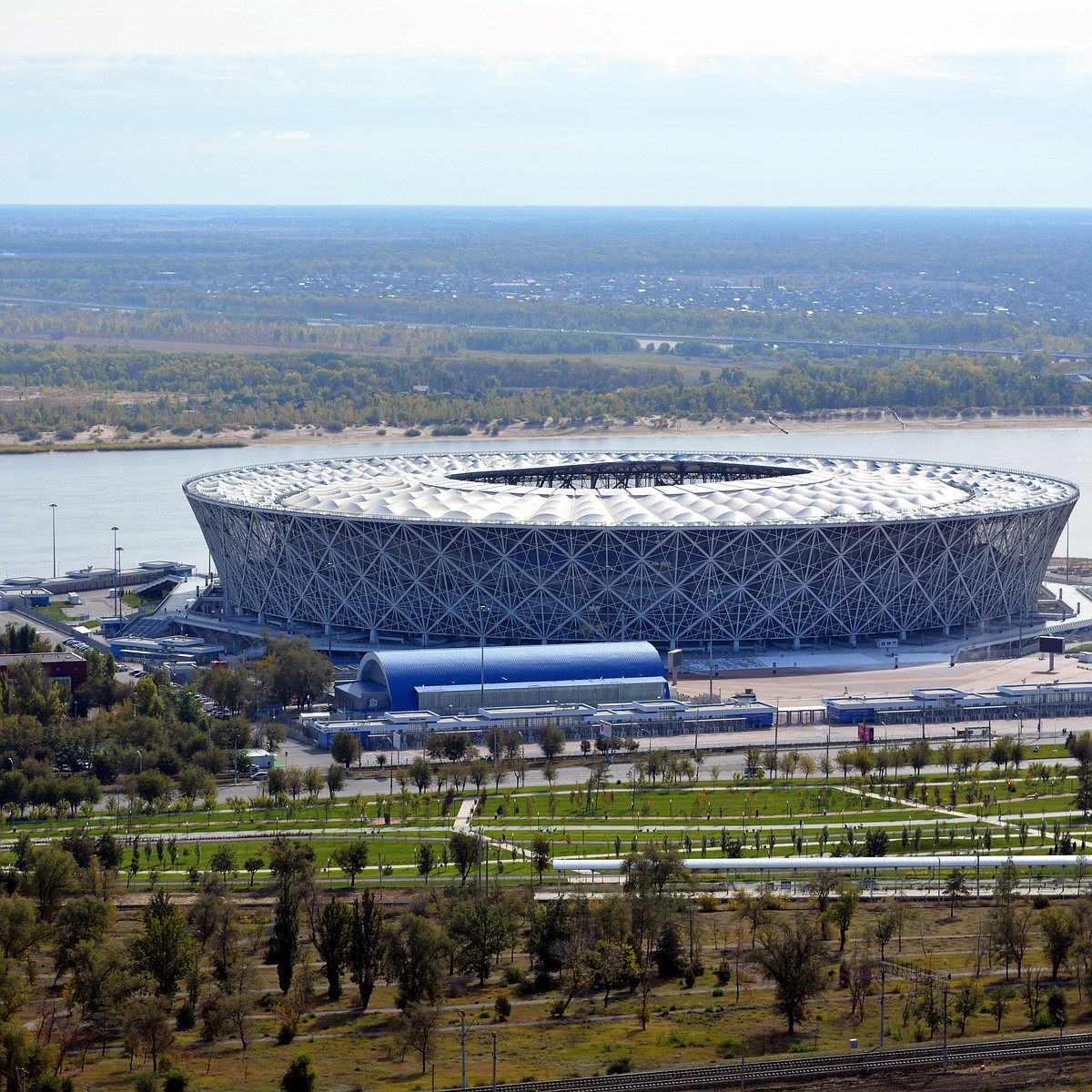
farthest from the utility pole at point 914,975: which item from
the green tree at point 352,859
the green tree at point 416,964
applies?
the green tree at point 352,859

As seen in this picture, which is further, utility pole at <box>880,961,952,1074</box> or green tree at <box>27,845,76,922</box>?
green tree at <box>27,845,76,922</box>

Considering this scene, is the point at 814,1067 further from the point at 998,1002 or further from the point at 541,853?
the point at 541,853

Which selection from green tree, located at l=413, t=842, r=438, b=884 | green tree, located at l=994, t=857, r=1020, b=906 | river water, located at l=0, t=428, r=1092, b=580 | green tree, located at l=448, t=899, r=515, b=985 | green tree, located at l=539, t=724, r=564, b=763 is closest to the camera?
green tree, located at l=448, t=899, r=515, b=985

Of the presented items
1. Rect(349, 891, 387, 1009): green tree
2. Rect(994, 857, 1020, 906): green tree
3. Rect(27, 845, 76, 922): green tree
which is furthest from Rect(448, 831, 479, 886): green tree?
Rect(994, 857, 1020, 906): green tree

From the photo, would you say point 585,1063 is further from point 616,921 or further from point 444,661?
point 444,661

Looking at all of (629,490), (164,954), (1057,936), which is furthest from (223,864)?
(629,490)

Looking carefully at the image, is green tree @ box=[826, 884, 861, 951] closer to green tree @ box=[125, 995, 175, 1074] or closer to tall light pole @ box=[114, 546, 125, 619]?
green tree @ box=[125, 995, 175, 1074]
